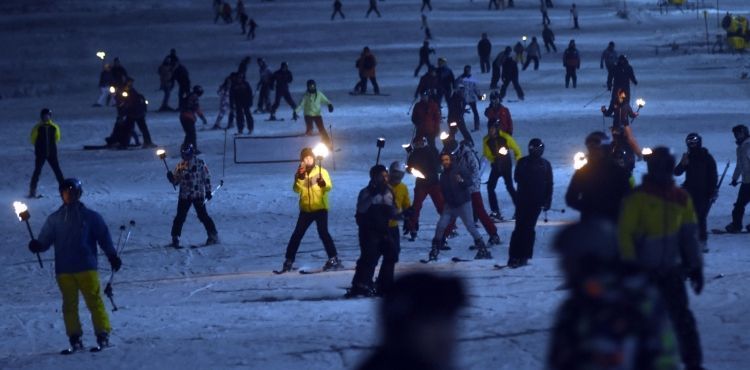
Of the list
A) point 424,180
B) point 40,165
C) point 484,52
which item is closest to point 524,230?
point 424,180

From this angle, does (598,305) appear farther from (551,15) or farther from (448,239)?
(551,15)

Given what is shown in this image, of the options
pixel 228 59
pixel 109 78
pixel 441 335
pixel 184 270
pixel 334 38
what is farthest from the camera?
pixel 334 38

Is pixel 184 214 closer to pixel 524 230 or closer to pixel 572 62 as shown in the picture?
pixel 524 230

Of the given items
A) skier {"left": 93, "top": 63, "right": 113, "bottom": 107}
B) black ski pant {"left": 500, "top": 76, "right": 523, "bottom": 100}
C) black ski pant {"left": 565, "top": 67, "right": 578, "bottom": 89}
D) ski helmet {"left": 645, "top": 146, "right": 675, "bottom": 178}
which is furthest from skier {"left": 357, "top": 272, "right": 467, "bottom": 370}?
Answer: black ski pant {"left": 565, "top": 67, "right": 578, "bottom": 89}

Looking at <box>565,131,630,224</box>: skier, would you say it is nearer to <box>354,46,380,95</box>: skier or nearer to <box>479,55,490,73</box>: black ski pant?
<box>354,46,380,95</box>: skier

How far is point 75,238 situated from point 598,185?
375 cm

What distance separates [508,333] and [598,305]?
551cm

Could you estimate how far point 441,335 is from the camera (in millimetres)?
3982

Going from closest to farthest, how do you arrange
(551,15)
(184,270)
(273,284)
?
1. (273,284)
2. (184,270)
3. (551,15)

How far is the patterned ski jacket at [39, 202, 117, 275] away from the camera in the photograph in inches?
383

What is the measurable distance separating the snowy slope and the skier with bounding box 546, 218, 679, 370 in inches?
168

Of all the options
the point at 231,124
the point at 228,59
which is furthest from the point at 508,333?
the point at 228,59

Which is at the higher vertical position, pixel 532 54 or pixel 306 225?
pixel 532 54

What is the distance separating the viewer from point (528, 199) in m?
12.6
